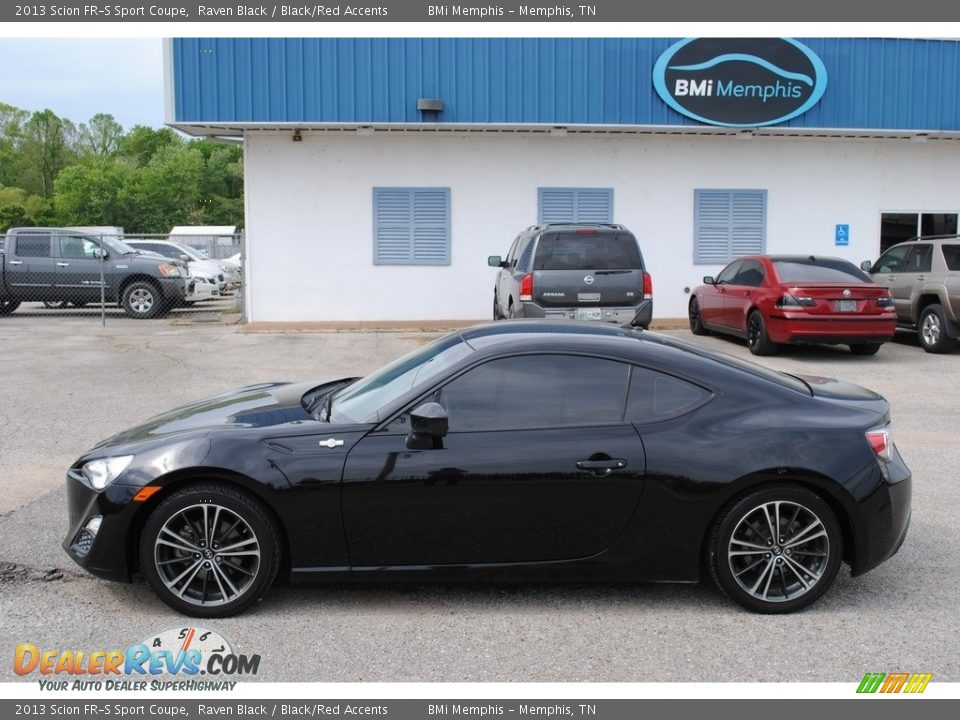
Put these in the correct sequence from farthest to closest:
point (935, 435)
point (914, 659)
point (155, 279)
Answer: point (155, 279)
point (935, 435)
point (914, 659)

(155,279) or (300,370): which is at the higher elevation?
(155,279)

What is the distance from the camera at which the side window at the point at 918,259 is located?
14.6m

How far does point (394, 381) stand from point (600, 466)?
1.28 m

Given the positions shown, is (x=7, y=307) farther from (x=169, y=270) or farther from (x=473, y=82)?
(x=473, y=82)

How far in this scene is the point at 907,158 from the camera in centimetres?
1895

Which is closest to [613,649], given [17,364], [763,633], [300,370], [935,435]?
[763,633]

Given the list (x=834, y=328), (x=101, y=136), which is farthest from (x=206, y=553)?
(x=101, y=136)

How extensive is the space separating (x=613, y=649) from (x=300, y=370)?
8754 mm

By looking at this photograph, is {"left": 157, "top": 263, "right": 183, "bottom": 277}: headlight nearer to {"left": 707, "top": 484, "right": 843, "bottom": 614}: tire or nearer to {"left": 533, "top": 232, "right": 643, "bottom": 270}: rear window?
{"left": 533, "top": 232, "right": 643, "bottom": 270}: rear window

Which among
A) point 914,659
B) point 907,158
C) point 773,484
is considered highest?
point 907,158

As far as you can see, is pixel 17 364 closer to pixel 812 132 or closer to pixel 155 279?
pixel 155 279

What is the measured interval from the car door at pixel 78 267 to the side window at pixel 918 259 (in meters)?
15.4

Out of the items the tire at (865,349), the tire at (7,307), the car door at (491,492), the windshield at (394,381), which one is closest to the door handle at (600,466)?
the car door at (491,492)

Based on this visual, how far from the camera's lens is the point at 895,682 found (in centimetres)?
403
